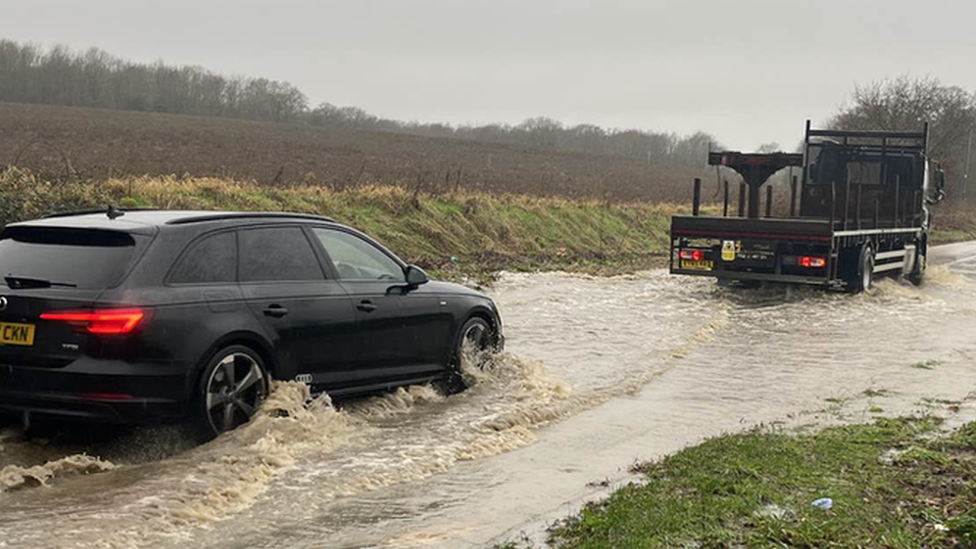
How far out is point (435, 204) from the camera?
81.1ft

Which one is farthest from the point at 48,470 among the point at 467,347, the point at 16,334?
the point at 467,347

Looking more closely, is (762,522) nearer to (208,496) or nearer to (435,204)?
(208,496)

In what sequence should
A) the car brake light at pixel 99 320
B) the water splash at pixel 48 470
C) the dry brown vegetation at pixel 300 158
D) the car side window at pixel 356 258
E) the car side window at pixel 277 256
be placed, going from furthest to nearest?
the dry brown vegetation at pixel 300 158, the car side window at pixel 356 258, the car side window at pixel 277 256, the car brake light at pixel 99 320, the water splash at pixel 48 470

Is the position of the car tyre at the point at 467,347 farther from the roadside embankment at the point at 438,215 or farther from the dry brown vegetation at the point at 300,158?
the dry brown vegetation at the point at 300,158

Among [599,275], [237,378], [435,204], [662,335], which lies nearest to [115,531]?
[237,378]

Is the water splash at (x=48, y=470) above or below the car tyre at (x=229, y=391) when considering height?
below

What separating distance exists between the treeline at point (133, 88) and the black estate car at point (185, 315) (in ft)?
247

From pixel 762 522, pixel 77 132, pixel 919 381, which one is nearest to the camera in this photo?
pixel 762 522

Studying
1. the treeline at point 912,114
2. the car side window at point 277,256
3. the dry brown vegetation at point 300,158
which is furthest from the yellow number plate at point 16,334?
the treeline at point 912,114

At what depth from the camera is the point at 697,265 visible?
18594mm

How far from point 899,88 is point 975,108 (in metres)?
15.1

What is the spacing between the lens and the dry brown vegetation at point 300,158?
2709 centimetres

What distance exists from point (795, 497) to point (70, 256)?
15.0 ft

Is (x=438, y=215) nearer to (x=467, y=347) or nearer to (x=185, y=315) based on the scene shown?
(x=467, y=347)
